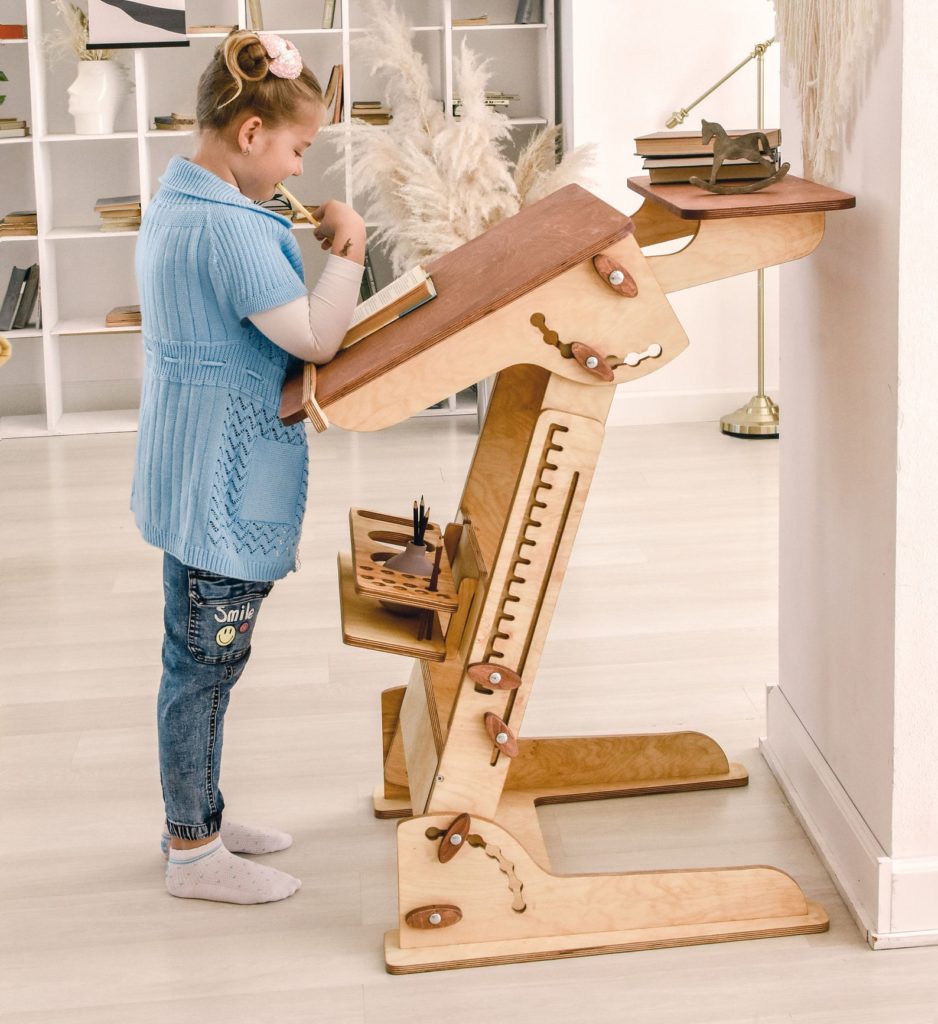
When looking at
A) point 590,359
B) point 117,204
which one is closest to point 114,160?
point 117,204

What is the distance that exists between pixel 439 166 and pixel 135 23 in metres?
1.48

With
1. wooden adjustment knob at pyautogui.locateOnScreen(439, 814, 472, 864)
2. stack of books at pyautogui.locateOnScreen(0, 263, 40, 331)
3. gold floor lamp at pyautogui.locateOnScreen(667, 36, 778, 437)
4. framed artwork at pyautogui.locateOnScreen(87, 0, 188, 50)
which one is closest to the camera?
wooden adjustment knob at pyautogui.locateOnScreen(439, 814, 472, 864)

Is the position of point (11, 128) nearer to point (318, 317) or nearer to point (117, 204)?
point (117, 204)

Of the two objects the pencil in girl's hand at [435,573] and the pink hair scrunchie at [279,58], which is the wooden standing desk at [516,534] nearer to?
the pencil in girl's hand at [435,573]

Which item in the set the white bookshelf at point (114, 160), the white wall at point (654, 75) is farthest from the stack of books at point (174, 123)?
the white wall at point (654, 75)

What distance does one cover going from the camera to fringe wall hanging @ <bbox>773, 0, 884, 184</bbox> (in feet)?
6.25

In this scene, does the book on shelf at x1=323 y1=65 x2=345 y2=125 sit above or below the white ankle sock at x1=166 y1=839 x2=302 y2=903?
above

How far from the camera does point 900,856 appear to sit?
2014mm

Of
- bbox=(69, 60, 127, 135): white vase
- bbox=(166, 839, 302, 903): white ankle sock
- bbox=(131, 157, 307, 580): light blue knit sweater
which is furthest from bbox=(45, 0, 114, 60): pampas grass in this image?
bbox=(166, 839, 302, 903): white ankle sock

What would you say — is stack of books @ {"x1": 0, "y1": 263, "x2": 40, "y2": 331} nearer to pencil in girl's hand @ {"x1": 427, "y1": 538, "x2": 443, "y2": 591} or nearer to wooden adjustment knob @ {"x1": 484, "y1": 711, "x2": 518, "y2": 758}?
pencil in girl's hand @ {"x1": 427, "y1": 538, "x2": 443, "y2": 591}

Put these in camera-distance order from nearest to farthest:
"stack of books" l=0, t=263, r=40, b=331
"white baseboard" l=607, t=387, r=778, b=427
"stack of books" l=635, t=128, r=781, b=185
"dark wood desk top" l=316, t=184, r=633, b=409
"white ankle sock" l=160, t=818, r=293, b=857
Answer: "dark wood desk top" l=316, t=184, r=633, b=409 → "stack of books" l=635, t=128, r=781, b=185 → "white ankle sock" l=160, t=818, r=293, b=857 → "white baseboard" l=607, t=387, r=778, b=427 → "stack of books" l=0, t=263, r=40, b=331

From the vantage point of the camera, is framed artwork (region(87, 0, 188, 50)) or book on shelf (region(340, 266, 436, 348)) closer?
book on shelf (region(340, 266, 436, 348))

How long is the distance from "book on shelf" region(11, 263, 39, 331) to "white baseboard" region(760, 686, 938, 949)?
406 cm

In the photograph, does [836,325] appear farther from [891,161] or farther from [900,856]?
[900,856]
